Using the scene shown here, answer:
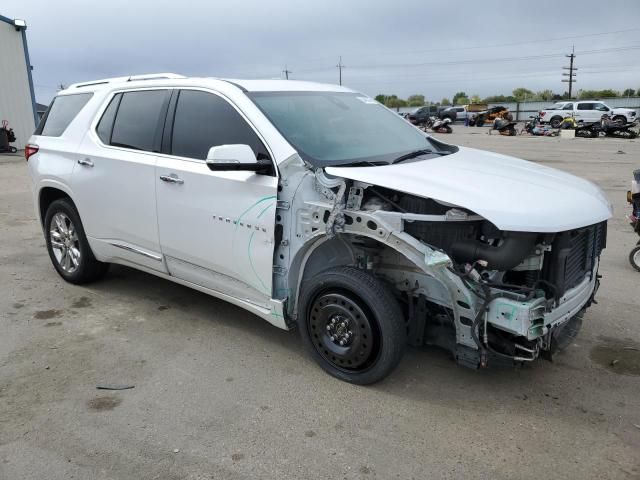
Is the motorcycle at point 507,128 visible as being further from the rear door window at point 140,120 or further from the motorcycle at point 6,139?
the rear door window at point 140,120

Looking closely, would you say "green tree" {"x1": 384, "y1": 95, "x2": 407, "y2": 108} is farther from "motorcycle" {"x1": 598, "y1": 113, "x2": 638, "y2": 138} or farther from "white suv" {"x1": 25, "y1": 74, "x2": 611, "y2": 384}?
"white suv" {"x1": 25, "y1": 74, "x2": 611, "y2": 384}

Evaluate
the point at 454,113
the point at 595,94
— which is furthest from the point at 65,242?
the point at 595,94

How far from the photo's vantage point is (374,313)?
3.26 metres

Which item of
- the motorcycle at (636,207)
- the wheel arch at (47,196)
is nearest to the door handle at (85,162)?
the wheel arch at (47,196)

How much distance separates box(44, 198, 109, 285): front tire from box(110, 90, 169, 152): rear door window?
100 cm

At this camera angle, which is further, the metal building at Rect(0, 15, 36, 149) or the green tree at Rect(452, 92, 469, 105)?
the green tree at Rect(452, 92, 469, 105)

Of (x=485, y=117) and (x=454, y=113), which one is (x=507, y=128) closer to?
(x=485, y=117)

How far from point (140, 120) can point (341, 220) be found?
7.16 feet

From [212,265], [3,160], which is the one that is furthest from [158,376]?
[3,160]

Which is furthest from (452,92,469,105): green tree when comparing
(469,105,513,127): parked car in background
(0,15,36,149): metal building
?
(0,15,36,149): metal building

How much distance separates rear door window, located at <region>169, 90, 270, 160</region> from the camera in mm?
3760

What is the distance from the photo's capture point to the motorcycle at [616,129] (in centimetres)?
2811

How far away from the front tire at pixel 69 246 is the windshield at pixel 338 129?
2.42 meters

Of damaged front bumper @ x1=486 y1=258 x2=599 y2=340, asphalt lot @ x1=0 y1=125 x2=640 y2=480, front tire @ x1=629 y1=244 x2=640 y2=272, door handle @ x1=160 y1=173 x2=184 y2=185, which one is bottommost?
asphalt lot @ x1=0 y1=125 x2=640 y2=480
